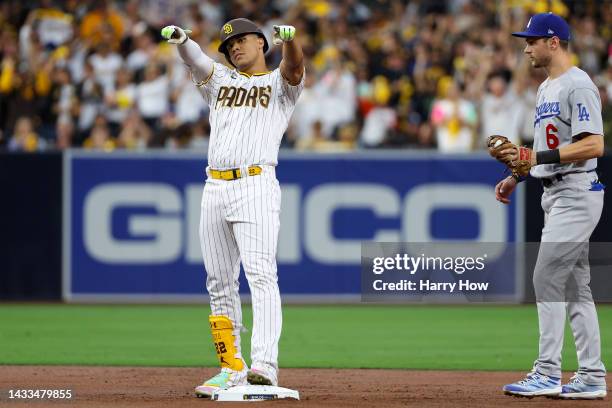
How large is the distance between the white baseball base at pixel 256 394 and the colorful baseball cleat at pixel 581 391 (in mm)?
1666

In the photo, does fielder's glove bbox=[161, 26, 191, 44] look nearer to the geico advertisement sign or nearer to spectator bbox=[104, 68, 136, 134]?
the geico advertisement sign

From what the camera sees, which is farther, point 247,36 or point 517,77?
point 517,77

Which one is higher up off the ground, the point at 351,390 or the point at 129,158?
the point at 129,158

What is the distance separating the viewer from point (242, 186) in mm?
7180

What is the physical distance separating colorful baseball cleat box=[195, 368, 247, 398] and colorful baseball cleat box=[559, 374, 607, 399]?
6.44 feet

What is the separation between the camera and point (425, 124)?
1628 centimetres

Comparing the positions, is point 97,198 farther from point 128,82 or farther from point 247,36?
point 247,36

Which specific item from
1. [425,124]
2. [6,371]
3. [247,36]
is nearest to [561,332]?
[247,36]

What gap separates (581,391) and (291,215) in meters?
7.49

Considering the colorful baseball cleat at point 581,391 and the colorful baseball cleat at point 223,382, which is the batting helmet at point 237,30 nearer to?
the colorful baseball cleat at point 223,382

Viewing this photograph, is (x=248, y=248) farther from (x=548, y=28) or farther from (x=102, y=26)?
(x=102, y=26)

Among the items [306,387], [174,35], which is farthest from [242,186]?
[306,387]

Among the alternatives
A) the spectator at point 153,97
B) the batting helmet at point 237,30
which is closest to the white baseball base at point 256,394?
the batting helmet at point 237,30

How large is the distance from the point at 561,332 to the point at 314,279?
7.37 metres
